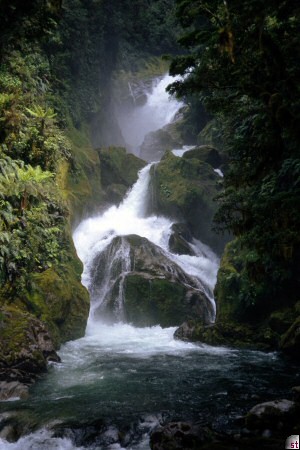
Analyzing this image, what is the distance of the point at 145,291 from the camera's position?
18359mm

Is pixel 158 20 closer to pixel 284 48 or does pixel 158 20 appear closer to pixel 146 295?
pixel 146 295

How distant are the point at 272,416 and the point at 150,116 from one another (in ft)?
136

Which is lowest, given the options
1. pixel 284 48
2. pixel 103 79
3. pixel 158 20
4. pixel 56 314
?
pixel 56 314

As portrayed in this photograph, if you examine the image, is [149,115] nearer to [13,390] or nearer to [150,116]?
[150,116]

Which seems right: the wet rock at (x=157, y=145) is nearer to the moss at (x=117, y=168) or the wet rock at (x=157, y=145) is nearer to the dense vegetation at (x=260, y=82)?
the moss at (x=117, y=168)

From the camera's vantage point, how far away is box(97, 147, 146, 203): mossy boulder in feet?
93.3

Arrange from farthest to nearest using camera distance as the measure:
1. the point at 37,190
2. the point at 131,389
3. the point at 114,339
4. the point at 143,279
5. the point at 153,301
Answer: the point at 143,279 < the point at 153,301 < the point at 114,339 < the point at 37,190 < the point at 131,389

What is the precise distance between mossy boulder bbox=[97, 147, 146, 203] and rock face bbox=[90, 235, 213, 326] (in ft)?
29.6

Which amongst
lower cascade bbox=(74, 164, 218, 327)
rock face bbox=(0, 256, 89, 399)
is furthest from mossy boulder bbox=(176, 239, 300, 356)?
rock face bbox=(0, 256, 89, 399)

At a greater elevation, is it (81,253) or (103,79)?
(103,79)

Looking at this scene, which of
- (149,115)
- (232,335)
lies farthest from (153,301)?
(149,115)

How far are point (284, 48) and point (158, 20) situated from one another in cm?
3903

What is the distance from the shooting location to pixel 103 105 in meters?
33.4

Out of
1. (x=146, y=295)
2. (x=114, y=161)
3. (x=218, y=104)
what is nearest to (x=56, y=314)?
(x=146, y=295)
